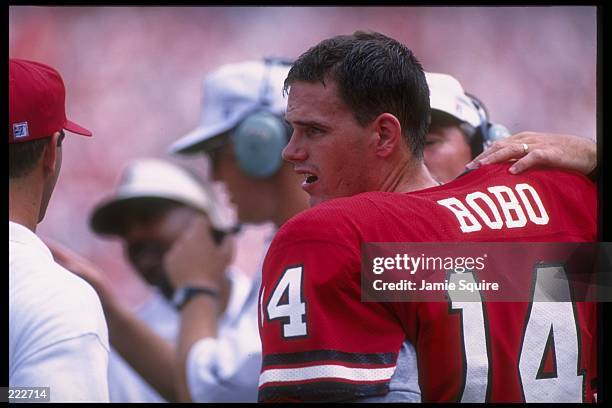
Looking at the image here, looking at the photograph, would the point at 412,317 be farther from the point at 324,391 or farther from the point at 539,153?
the point at 539,153

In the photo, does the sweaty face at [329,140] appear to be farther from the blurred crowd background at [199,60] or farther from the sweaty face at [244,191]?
the sweaty face at [244,191]

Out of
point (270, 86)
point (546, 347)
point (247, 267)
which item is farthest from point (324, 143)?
point (247, 267)

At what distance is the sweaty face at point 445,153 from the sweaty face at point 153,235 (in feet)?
7.02

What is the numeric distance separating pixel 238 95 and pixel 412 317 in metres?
2.03

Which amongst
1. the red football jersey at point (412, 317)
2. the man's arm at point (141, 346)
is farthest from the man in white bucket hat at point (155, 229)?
the red football jersey at point (412, 317)

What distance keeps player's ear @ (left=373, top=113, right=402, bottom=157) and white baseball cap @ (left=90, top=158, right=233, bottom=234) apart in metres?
2.40

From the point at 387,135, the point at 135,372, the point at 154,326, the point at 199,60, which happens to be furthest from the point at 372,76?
the point at 199,60

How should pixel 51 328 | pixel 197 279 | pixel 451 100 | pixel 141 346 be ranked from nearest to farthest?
pixel 51 328 < pixel 451 100 < pixel 141 346 < pixel 197 279

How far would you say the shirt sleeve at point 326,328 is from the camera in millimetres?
2066

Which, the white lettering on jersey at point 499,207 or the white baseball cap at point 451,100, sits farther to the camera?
the white baseball cap at point 451,100

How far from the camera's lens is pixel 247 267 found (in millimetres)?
4820

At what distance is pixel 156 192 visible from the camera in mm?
4848
